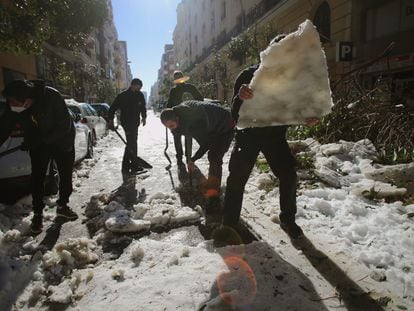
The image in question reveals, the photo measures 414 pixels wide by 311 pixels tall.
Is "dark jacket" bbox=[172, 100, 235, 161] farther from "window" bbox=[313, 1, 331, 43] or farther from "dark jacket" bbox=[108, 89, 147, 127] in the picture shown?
"window" bbox=[313, 1, 331, 43]

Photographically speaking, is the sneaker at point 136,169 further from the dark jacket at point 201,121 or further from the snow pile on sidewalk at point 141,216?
the dark jacket at point 201,121

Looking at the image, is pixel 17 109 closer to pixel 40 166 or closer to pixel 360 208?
pixel 40 166

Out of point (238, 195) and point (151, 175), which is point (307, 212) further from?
point (151, 175)

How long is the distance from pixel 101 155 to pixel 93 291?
7286 millimetres

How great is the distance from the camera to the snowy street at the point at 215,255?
2.43 metres

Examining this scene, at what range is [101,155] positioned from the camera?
9.48 m

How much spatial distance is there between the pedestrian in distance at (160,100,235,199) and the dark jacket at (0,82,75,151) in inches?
46.8

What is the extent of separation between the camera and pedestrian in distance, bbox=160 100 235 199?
13.3 feet

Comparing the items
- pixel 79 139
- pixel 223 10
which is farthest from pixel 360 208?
pixel 223 10

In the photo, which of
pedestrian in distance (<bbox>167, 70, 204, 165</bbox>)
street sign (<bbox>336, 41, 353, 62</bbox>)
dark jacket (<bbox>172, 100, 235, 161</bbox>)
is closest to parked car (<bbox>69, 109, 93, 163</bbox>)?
pedestrian in distance (<bbox>167, 70, 204, 165</bbox>)

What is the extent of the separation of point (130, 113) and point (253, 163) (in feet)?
14.3

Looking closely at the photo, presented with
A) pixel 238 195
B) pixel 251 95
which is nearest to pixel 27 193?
pixel 238 195

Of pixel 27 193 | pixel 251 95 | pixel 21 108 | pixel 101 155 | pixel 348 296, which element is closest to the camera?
pixel 348 296

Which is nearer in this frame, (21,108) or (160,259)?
(160,259)
